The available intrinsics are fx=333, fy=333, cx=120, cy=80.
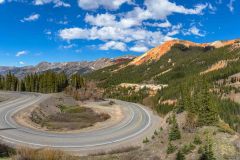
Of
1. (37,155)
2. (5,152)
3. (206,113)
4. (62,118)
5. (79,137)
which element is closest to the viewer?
(37,155)

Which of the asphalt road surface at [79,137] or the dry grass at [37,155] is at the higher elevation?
the dry grass at [37,155]

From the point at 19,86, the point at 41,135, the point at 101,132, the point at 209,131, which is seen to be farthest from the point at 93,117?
the point at 19,86

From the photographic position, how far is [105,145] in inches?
1858

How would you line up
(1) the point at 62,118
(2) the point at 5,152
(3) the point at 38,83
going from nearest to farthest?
1. (2) the point at 5,152
2. (1) the point at 62,118
3. (3) the point at 38,83

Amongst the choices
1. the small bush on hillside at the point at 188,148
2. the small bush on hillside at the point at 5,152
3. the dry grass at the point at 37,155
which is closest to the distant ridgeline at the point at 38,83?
the small bush on hillside at the point at 5,152

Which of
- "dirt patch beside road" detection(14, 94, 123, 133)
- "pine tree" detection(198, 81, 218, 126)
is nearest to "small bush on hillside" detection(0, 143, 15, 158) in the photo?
"pine tree" detection(198, 81, 218, 126)

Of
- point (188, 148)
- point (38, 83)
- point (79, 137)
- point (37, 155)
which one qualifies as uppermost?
point (38, 83)

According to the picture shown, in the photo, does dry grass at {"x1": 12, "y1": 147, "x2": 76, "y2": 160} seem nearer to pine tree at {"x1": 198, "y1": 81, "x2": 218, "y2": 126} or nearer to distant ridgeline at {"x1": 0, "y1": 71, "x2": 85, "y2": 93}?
pine tree at {"x1": 198, "y1": 81, "x2": 218, "y2": 126}

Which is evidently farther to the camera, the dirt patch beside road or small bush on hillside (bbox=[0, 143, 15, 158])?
the dirt patch beside road

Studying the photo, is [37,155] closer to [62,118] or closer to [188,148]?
[188,148]

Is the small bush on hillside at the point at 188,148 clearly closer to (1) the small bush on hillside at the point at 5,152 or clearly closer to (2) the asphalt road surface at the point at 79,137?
(1) the small bush on hillside at the point at 5,152

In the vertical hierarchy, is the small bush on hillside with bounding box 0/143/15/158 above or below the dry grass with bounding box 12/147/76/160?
below

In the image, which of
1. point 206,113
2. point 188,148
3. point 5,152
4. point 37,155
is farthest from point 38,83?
point 37,155

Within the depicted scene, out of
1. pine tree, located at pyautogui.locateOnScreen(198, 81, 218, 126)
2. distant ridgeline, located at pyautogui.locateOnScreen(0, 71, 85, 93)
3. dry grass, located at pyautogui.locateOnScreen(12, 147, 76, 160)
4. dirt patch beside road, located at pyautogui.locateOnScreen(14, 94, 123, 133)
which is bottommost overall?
dirt patch beside road, located at pyautogui.locateOnScreen(14, 94, 123, 133)
